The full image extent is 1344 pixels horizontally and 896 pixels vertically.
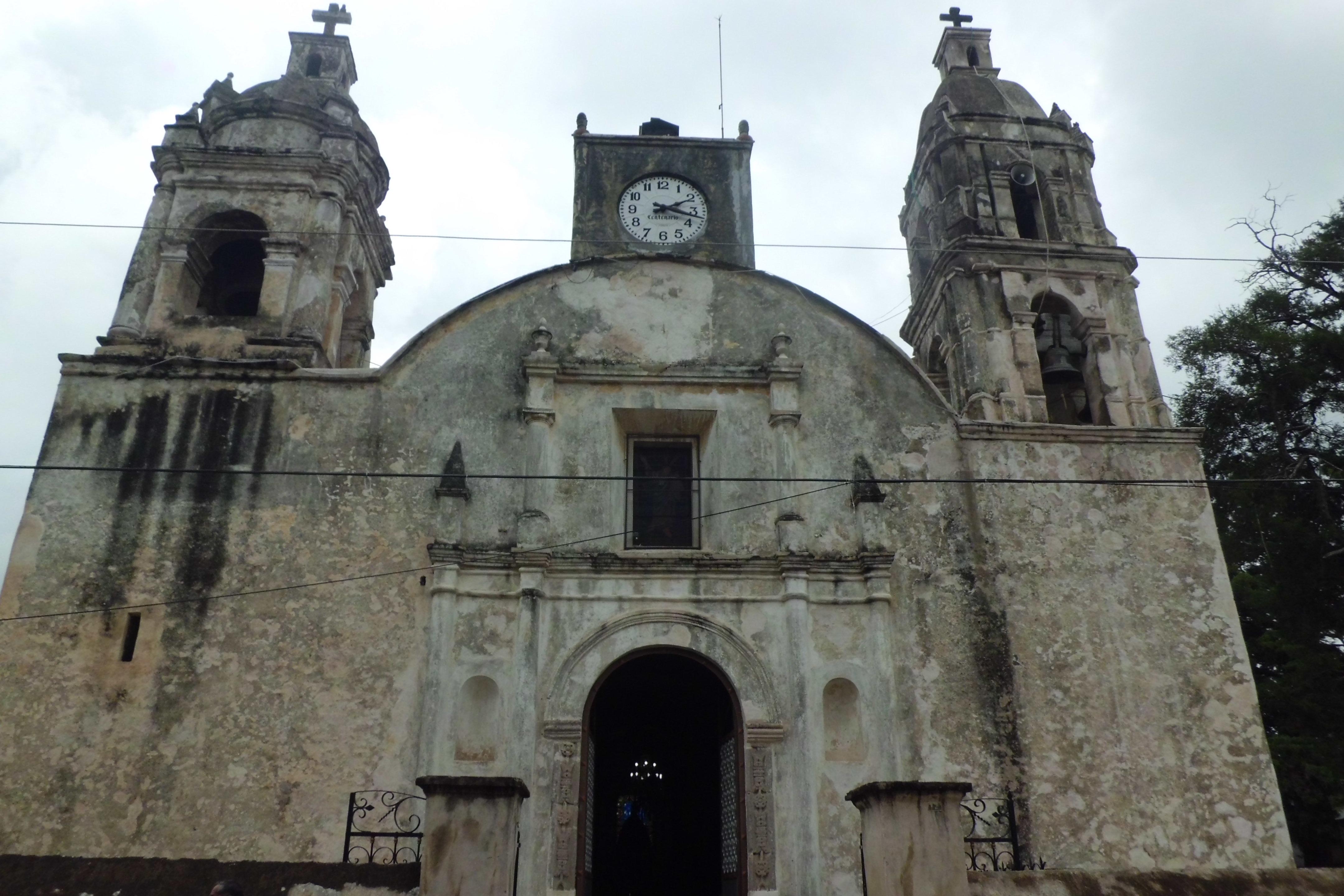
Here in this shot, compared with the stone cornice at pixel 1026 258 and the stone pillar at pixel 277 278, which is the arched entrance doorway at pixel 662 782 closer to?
the stone pillar at pixel 277 278

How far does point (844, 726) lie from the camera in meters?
10.9

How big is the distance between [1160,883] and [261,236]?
12215mm

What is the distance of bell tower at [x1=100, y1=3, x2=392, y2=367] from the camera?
12.9 meters

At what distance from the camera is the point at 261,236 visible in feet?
45.2

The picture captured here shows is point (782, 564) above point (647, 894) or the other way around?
above

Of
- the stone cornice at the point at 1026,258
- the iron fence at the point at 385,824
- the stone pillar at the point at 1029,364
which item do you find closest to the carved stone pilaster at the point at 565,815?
the iron fence at the point at 385,824

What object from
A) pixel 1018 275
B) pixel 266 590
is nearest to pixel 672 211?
pixel 1018 275

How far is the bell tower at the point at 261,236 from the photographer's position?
12891 mm

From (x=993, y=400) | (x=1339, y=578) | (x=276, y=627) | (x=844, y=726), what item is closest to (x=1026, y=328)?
(x=993, y=400)

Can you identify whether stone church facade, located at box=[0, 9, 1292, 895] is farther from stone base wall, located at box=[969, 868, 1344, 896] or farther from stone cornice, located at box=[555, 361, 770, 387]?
stone base wall, located at box=[969, 868, 1344, 896]

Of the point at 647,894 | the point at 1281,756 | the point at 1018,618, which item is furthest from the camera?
the point at 1281,756

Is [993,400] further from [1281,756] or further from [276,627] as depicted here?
[1281,756]

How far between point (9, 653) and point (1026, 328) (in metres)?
12.1

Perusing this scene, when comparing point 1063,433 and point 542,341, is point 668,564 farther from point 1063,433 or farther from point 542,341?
point 1063,433
